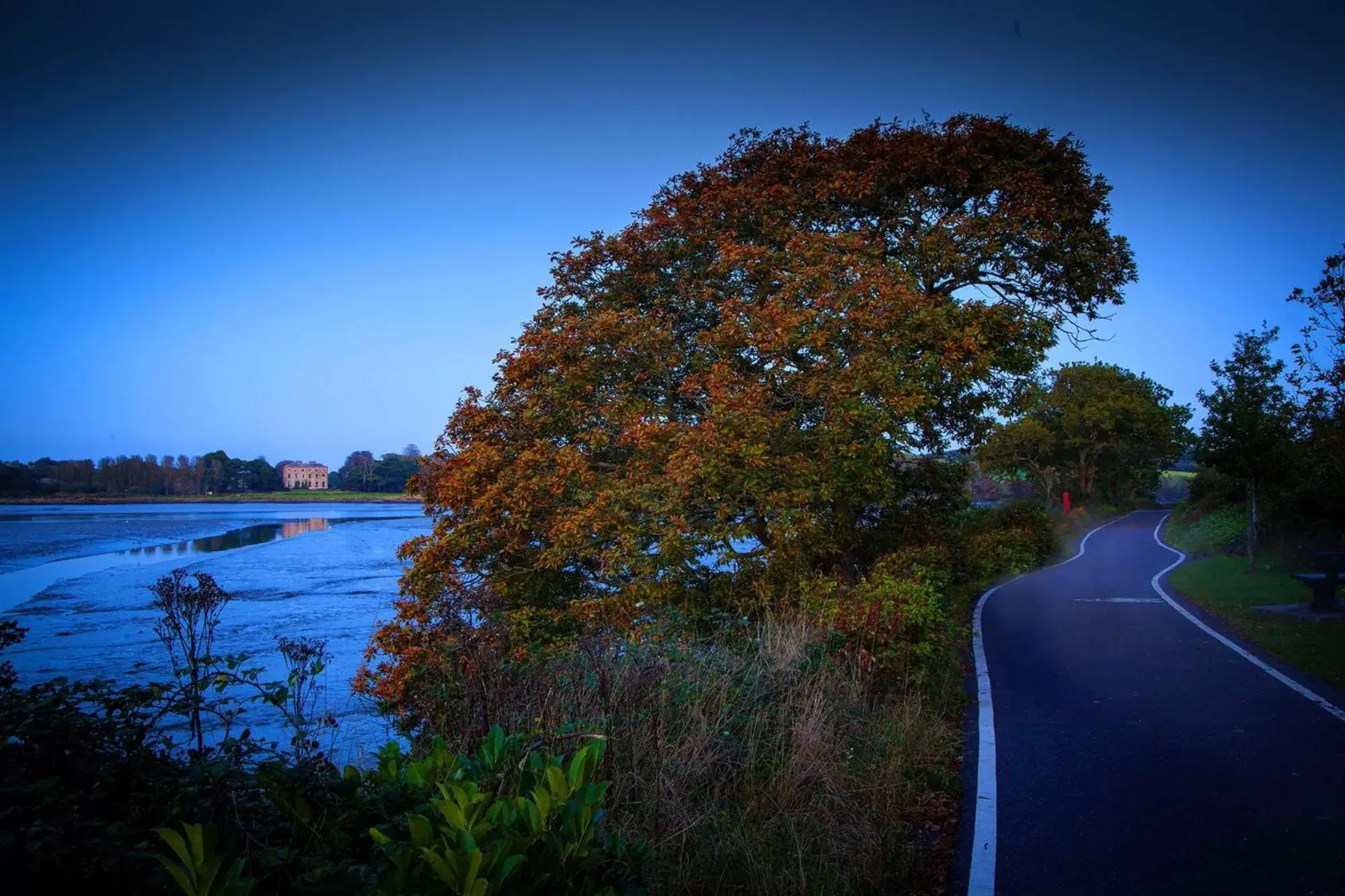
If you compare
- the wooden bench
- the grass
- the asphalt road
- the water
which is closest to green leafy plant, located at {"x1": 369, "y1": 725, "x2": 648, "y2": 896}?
the water

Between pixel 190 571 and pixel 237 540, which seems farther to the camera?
pixel 237 540

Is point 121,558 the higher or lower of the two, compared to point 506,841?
lower

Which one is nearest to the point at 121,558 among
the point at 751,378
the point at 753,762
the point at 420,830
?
the point at 751,378

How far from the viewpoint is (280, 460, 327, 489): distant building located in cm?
10169

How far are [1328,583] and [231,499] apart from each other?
272 ft

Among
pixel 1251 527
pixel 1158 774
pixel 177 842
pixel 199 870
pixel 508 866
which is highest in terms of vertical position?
pixel 177 842

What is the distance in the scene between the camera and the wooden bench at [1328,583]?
1472 cm

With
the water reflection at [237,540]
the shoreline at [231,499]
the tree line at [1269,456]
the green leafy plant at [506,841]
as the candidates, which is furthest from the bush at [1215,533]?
the water reflection at [237,540]

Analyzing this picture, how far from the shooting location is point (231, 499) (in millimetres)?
78500

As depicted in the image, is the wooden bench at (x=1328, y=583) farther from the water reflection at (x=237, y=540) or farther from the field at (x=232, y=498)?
the water reflection at (x=237, y=540)

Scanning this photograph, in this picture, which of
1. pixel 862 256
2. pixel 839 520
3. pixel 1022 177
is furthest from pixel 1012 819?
pixel 1022 177

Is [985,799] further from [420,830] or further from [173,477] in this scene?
[173,477]

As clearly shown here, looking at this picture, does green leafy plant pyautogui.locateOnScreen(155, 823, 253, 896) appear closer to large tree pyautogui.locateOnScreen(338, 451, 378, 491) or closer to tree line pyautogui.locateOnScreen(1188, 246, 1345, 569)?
tree line pyautogui.locateOnScreen(1188, 246, 1345, 569)

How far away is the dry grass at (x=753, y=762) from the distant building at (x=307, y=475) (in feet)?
341
